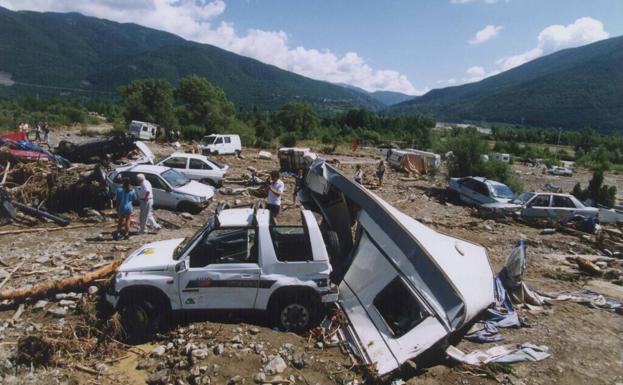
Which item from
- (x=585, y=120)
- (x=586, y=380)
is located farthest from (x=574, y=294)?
(x=585, y=120)

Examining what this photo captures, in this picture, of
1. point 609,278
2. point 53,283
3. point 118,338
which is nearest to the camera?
point 118,338

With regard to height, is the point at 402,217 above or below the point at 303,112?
below

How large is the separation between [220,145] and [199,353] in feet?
78.9

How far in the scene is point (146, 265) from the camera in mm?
5355

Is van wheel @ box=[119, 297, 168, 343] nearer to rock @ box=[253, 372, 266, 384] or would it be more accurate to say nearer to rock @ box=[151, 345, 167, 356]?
rock @ box=[151, 345, 167, 356]

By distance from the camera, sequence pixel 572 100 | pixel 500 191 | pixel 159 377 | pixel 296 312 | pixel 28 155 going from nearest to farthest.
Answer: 1. pixel 159 377
2. pixel 296 312
3. pixel 28 155
4. pixel 500 191
5. pixel 572 100

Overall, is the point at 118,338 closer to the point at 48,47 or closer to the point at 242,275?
the point at 242,275

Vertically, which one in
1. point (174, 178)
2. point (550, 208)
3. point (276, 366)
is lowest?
point (276, 366)

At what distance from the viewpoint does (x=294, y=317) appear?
5398mm

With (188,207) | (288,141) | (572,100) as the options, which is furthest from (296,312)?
(572,100)

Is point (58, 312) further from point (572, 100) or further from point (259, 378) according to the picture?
point (572, 100)

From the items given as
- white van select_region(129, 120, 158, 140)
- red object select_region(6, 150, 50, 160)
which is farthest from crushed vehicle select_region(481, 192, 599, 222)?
white van select_region(129, 120, 158, 140)

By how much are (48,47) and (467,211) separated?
223394 millimetres

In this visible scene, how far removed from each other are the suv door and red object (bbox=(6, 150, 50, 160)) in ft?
38.1
